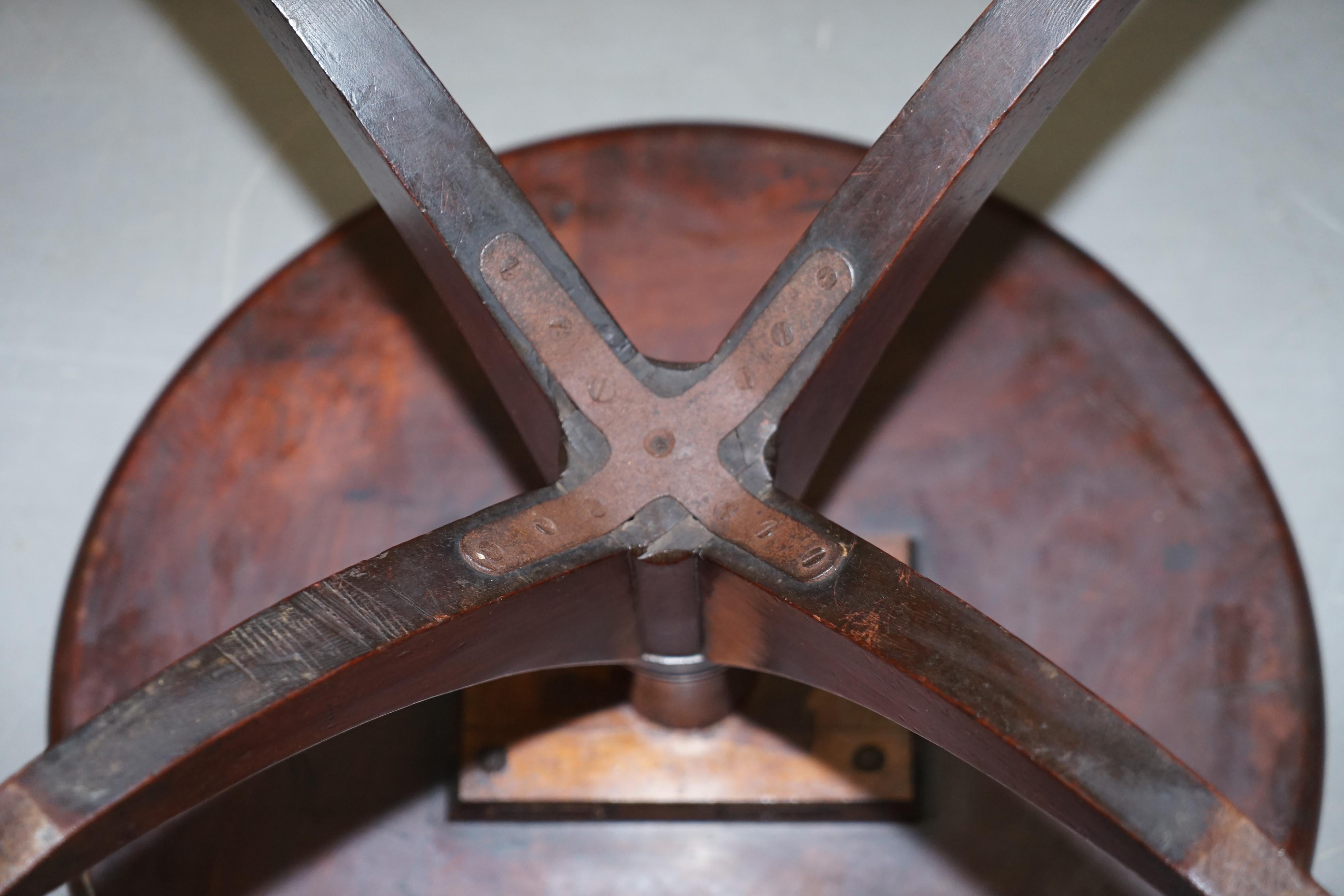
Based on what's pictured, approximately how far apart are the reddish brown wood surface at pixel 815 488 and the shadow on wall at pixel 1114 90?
8.9 inches

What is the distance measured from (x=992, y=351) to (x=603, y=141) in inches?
17.9

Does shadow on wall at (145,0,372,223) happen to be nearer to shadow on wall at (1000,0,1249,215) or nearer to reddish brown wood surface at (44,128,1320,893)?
reddish brown wood surface at (44,128,1320,893)

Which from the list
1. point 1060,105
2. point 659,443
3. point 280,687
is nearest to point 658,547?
point 659,443

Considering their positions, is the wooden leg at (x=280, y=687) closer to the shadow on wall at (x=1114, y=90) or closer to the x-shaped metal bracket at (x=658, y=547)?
the x-shaped metal bracket at (x=658, y=547)

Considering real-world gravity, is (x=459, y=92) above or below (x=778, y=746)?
above

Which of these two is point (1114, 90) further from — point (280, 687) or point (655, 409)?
point (280, 687)

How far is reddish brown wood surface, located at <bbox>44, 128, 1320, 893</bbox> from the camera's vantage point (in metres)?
1.15

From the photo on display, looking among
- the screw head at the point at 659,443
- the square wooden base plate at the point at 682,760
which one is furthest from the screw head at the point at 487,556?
the square wooden base plate at the point at 682,760

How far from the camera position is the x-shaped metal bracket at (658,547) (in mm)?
739

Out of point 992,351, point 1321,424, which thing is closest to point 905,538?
point 992,351

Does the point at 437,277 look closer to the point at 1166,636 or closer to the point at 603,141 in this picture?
the point at 603,141

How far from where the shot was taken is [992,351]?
50.5 inches

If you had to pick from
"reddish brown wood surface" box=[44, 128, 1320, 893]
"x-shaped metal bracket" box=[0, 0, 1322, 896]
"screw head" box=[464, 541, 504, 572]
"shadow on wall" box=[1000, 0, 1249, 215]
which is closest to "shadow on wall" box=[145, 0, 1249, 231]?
"shadow on wall" box=[1000, 0, 1249, 215]

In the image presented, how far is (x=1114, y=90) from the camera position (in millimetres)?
1524
